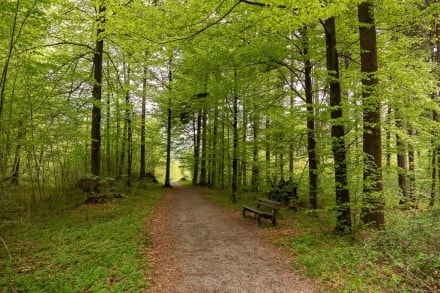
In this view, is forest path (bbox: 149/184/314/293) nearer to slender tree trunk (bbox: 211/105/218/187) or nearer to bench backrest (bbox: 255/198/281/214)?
bench backrest (bbox: 255/198/281/214)

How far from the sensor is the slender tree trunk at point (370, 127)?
720cm

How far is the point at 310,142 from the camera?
10.9m

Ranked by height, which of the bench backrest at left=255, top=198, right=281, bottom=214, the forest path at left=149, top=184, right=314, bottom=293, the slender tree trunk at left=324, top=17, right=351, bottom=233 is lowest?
the forest path at left=149, top=184, right=314, bottom=293

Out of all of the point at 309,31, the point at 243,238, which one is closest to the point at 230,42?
the point at 309,31

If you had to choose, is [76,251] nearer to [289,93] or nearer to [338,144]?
[338,144]

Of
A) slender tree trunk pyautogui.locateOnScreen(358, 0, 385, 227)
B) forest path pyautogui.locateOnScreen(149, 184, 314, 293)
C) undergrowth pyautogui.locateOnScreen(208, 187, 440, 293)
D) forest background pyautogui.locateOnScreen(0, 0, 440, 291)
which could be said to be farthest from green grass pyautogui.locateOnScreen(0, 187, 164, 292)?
slender tree trunk pyautogui.locateOnScreen(358, 0, 385, 227)

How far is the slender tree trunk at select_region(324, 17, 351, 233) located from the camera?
7738 mm

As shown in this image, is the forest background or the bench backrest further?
the bench backrest

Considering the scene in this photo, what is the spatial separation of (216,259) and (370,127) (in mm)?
5144

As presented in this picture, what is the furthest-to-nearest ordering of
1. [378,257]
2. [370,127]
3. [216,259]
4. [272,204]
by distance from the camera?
[272,204], [370,127], [216,259], [378,257]

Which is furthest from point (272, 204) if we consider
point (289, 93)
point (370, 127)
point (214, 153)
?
point (214, 153)

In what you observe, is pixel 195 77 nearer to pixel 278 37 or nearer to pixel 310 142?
pixel 278 37

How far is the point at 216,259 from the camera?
710 centimetres

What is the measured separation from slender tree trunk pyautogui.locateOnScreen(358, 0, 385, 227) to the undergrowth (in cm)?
61
